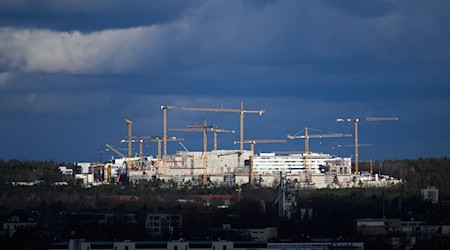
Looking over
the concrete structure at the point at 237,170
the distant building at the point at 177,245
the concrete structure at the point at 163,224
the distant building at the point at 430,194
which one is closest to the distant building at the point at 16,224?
the concrete structure at the point at 163,224

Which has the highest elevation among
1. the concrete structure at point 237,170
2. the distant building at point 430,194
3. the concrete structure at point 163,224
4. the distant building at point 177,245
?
the concrete structure at point 237,170

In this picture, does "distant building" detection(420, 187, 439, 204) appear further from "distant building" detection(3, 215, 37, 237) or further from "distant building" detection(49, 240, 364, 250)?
"distant building" detection(49, 240, 364, 250)

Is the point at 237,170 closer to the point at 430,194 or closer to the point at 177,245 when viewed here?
the point at 430,194

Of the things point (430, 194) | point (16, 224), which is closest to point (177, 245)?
point (16, 224)

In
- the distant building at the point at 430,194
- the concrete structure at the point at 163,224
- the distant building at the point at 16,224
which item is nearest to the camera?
the distant building at the point at 16,224

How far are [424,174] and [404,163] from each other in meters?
11.7

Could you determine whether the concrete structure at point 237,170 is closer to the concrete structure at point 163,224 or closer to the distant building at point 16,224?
the concrete structure at point 163,224

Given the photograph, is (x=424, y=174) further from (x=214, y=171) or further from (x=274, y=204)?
(x=274, y=204)

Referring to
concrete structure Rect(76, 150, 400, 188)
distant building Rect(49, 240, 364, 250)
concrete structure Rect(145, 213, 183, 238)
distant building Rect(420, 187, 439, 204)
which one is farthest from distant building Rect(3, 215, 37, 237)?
concrete structure Rect(76, 150, 400, 188)

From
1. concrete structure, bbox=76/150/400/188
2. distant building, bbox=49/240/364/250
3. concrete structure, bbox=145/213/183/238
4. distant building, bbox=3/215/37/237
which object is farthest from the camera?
concrete structure, bbox=76/150/400/188

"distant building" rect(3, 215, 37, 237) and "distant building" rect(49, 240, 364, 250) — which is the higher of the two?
"distant building" rect(3, 215, 37, 237)

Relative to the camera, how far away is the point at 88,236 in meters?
80.1

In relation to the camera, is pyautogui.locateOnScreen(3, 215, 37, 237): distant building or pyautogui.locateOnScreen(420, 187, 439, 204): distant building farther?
pyautogui.locateOnScreen(420, 187, 439, 204): distant building

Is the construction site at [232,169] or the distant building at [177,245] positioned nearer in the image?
the distant building at [177,245]
